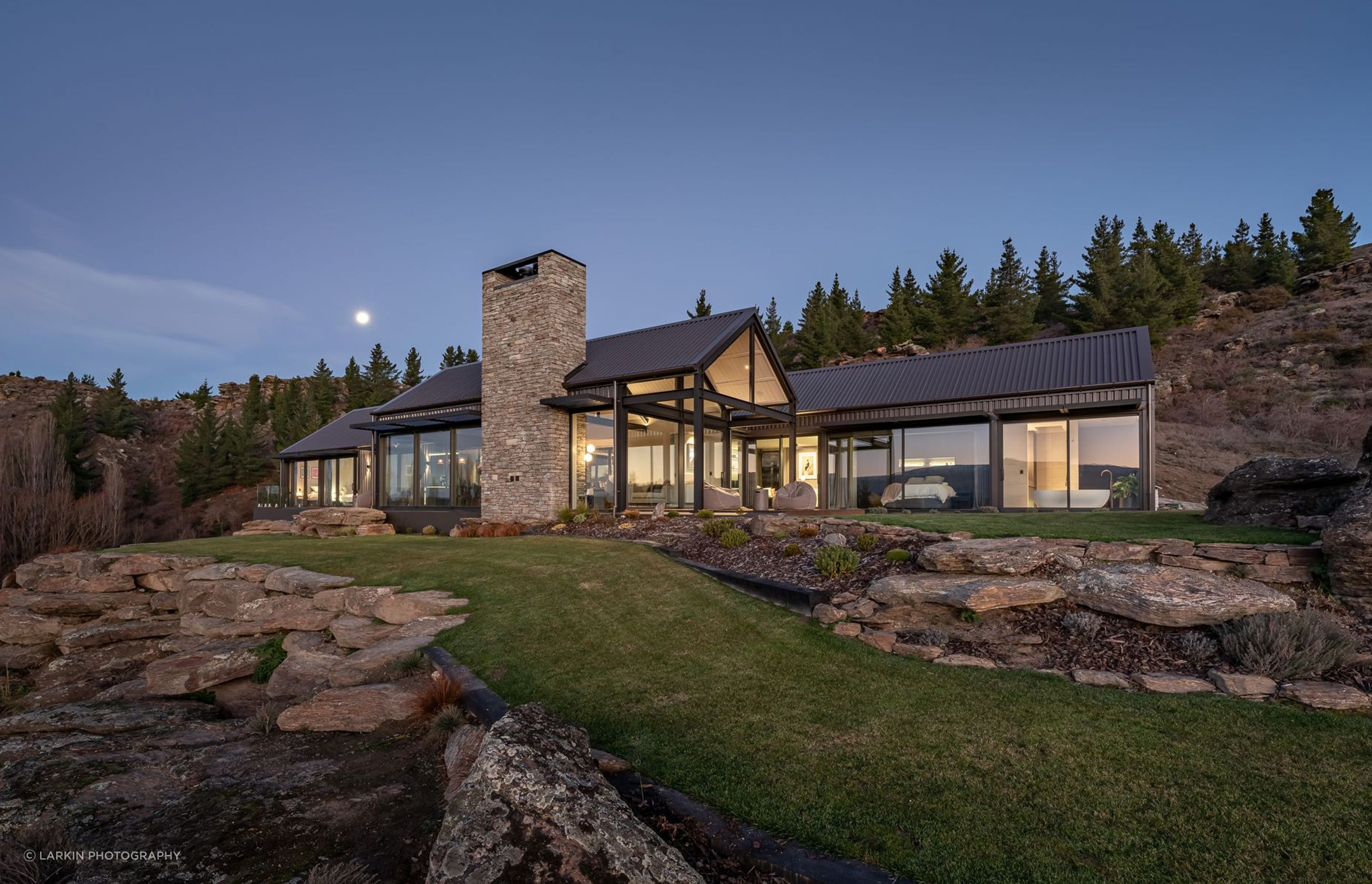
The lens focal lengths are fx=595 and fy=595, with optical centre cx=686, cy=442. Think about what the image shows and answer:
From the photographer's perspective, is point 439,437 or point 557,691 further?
point 439,437

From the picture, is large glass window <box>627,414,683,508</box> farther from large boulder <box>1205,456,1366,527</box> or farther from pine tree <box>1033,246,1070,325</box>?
pine tree <box>1033,246,1070,325</box>

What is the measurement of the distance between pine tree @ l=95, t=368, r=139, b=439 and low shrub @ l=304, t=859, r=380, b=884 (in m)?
65.8

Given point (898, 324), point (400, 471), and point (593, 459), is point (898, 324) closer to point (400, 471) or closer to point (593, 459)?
point (593, 459)

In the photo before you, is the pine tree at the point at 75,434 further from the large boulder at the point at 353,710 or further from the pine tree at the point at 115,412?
the large boulder at the point at 353,710

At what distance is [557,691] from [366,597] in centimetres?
452

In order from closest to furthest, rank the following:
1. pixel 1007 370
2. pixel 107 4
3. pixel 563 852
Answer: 1. pixel 563 852
2. pixel 107 4
3. pixel 1007 370

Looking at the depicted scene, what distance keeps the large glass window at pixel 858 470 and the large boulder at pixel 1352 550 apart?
40.5 ft

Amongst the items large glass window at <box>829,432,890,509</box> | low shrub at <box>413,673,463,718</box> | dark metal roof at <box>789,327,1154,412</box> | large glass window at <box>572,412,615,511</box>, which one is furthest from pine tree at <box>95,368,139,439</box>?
low shrub at <box>413,673,463,718</box>

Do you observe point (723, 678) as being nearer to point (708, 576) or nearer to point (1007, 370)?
point (708, 576)

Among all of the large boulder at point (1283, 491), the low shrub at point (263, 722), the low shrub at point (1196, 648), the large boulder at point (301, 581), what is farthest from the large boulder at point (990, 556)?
the large boulder at point (301, 581)

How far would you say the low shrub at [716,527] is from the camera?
10820 mm

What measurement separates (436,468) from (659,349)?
8.74 m

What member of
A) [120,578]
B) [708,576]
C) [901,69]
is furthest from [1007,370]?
[120,578]

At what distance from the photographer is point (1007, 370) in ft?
55.5
